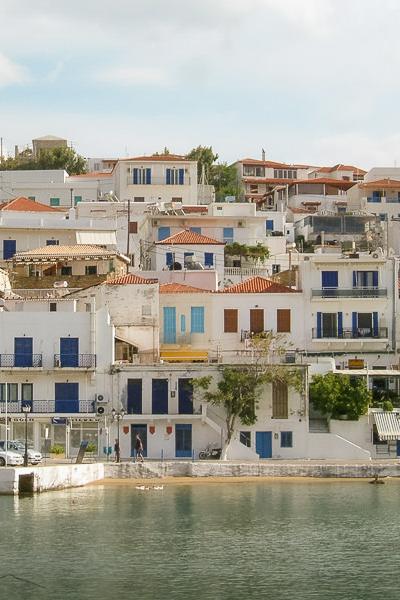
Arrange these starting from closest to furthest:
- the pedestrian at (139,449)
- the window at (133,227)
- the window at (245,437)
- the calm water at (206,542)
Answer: the calm water at (206,542), the pedestrian at (139,449), the window at (245,437), the window at (133,227)

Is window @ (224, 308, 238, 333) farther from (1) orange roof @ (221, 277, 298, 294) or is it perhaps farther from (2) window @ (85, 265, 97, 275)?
(2) window @ (85, 265, 97, 275)

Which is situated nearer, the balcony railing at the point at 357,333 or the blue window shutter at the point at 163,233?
the balcony railing at the point at 357,333

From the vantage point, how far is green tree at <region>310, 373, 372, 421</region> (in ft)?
206

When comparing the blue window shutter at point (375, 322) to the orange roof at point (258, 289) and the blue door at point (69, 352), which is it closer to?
the orange roof at point (258, 289)

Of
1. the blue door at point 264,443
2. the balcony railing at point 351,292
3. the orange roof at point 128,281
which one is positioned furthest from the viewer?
the balcony railing at point 351,292

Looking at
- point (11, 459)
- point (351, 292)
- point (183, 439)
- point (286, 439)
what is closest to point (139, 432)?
point (183, 439)

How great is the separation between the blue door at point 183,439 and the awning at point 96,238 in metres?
24.1

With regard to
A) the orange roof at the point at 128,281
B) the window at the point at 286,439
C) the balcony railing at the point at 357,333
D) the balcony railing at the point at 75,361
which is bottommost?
the window at the point at 286,439

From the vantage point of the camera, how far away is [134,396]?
62719mm

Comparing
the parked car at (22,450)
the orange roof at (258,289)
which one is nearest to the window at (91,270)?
the orange roof at (258,289)

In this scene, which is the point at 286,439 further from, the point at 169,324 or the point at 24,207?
the point at 24,207

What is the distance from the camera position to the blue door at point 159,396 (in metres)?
62.4

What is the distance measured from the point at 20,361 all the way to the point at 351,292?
694 inches

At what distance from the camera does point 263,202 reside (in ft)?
375
